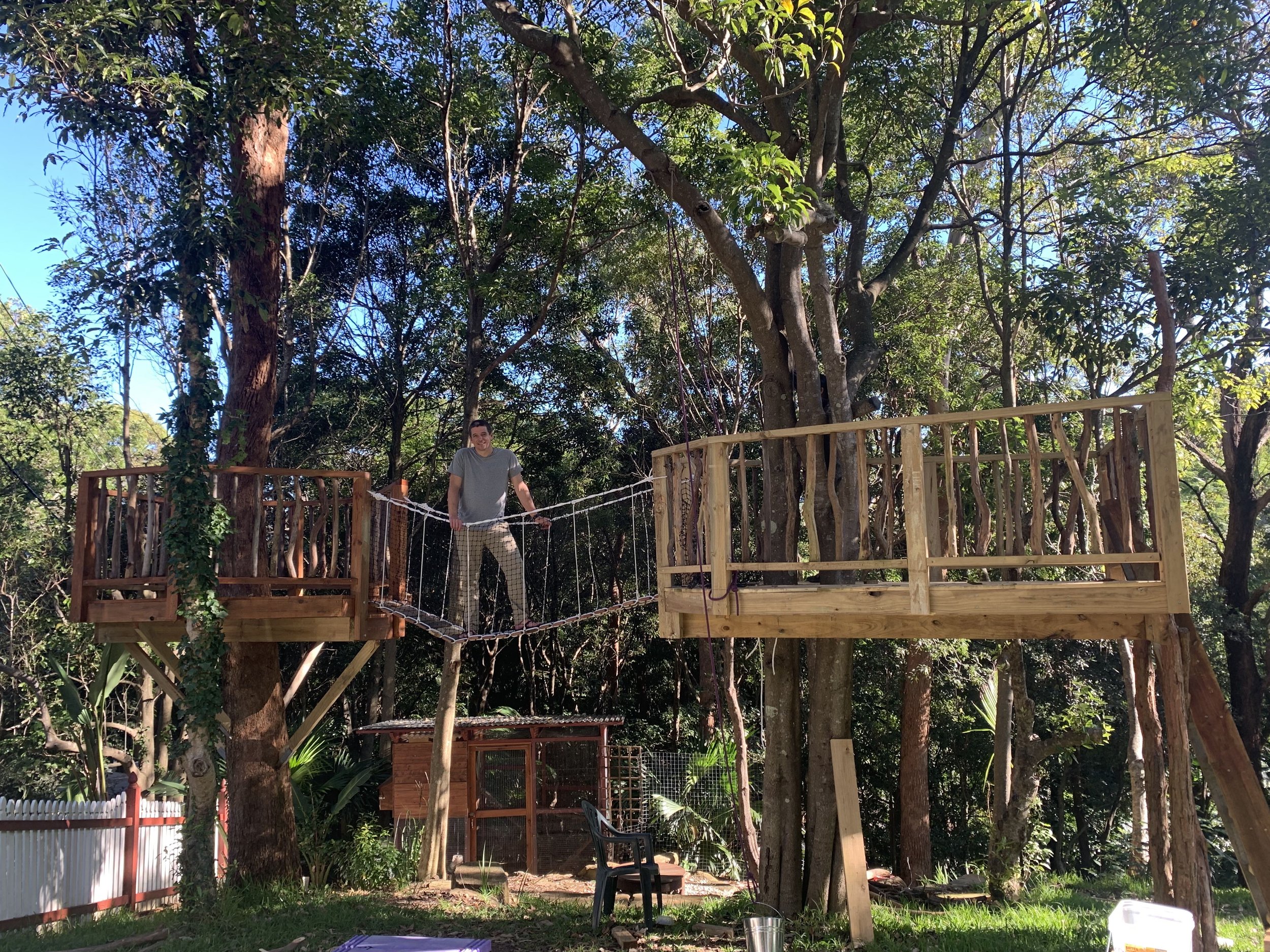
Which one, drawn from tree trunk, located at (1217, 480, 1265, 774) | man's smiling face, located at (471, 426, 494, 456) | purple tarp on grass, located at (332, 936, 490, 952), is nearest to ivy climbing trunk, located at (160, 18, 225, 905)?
man's smiling face, located at (471, 426, 494, 456)

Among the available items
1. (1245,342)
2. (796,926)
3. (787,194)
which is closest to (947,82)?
(1245,342)

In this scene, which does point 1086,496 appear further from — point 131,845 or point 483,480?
point 131,845

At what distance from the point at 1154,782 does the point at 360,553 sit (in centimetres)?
583

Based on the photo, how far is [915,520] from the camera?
4883 mm

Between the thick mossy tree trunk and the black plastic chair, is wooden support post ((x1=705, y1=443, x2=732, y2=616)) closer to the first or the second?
the black plastic chair

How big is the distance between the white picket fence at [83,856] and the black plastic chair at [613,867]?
189 inches

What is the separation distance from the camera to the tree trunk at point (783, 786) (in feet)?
23.2

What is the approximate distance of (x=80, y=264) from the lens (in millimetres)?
7711

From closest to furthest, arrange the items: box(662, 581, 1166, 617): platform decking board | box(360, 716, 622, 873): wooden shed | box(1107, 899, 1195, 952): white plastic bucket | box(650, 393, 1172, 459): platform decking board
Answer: box(1107, 899, 1195, 952): white plastic bucket
box(650, 393, 1172, 459): platform decking board
box(662, 581, 1166, 617): platform decking board
box(360, 716, 622, 873): wooden shed

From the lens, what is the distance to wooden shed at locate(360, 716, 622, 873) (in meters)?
11.8

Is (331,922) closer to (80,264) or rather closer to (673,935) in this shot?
(673,935)

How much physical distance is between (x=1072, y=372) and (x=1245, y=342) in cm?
769

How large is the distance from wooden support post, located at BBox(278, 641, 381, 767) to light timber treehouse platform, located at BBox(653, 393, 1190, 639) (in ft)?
11.1

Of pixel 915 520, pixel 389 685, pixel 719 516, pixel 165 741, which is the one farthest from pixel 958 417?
pixel 165 741
